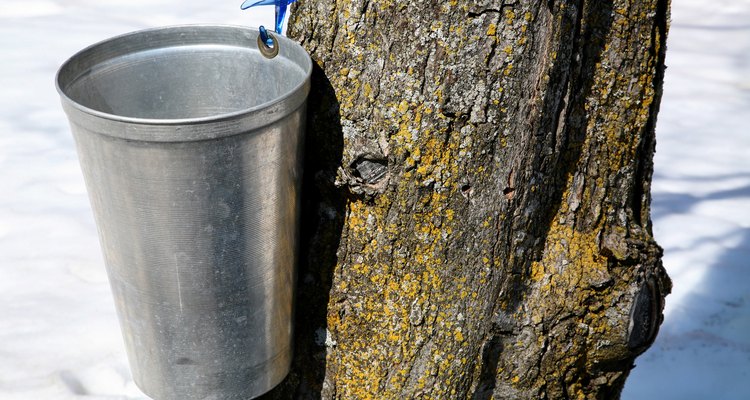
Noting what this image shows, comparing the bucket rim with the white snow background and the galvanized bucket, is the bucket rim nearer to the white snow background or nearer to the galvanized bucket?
the galvanized bucket

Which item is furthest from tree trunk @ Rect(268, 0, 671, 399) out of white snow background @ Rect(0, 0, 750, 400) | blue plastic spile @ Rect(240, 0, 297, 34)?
white snow background @ Rect(0, 0, 750, 400)

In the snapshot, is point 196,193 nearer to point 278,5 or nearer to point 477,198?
point 278,5

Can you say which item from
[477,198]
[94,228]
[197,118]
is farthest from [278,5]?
[94,228]

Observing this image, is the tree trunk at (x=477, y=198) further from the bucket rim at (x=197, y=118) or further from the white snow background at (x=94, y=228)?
the white snow background at (x=94, y=228)

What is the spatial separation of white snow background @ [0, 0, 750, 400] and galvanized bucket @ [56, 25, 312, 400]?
124cm

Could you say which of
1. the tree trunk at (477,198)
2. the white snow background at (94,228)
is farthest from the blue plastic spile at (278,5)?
the white snow background at (94,228)

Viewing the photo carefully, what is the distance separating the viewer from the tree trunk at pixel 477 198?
152cm

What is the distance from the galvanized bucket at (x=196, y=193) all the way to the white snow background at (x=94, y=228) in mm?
1240

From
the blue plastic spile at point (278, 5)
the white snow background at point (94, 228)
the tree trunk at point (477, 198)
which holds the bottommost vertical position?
the white snow background at point (94, 228)

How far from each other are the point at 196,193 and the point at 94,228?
2469 mm

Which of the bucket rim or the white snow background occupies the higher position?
the bucket rim

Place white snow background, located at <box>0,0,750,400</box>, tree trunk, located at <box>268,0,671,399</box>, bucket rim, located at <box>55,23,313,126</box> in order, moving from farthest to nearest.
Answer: white snow background, located at <box>0,0,750,400</box> < tree trunk, located at <box>268,0,671,399</box> < bucket rim, located at <box>55,23,313,126</box>

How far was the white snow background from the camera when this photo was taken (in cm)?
294

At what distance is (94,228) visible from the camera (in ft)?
12.0
